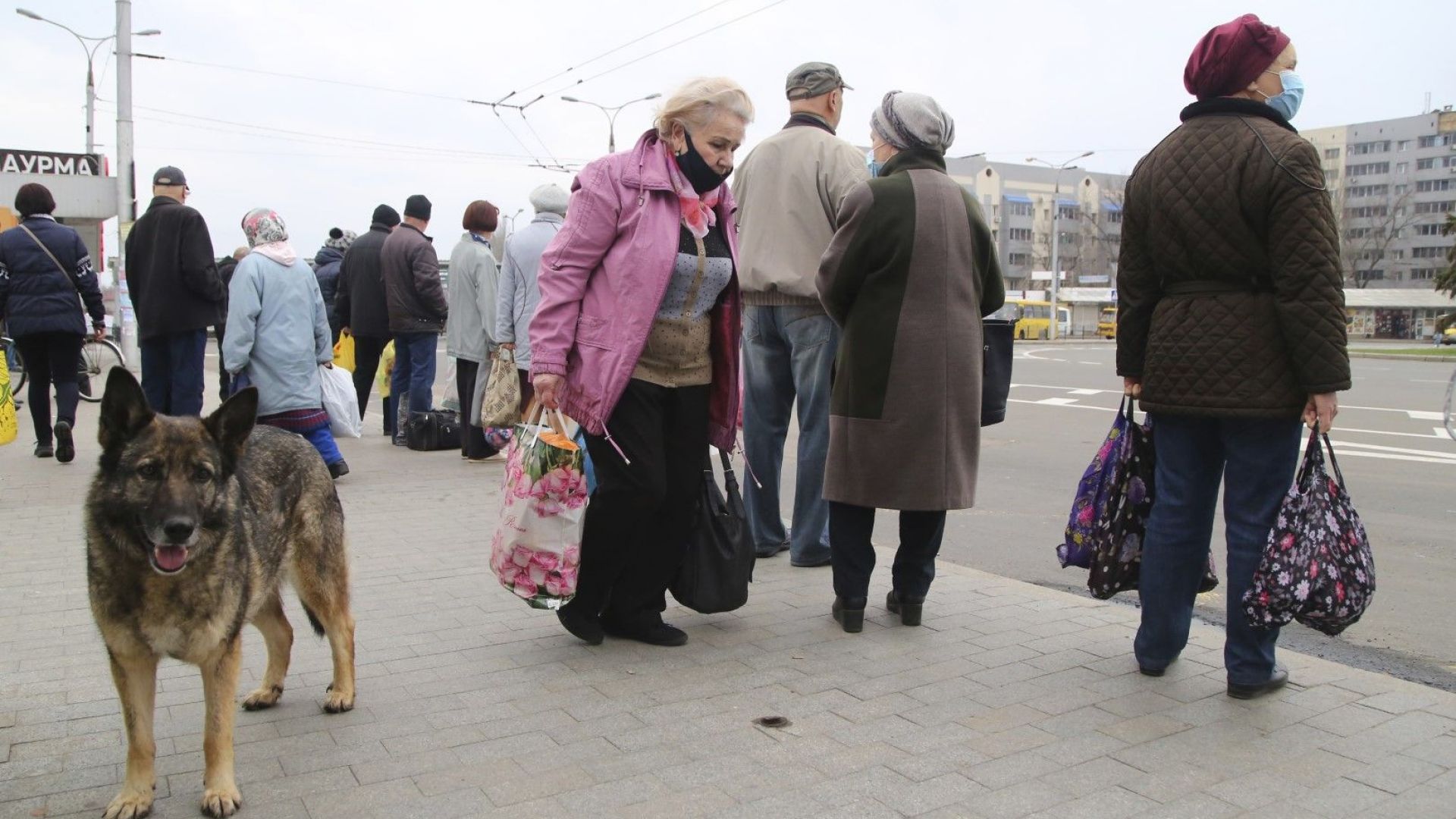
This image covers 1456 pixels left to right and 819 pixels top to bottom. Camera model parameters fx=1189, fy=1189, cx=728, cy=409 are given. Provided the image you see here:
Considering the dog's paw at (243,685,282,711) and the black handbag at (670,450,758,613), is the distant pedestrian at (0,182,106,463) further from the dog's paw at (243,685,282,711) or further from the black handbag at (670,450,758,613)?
the black handbag at (670,450,758,613)

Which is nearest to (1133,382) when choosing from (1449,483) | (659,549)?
(659,549)

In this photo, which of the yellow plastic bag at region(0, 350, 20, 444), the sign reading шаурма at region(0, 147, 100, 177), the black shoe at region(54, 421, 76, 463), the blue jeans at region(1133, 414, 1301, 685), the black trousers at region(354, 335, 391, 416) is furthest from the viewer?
the sign reading шаурма at region(0, 147, 100, 177)

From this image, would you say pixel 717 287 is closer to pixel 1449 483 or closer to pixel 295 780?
pixel 295 780

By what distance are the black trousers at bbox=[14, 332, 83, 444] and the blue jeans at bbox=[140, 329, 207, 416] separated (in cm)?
166

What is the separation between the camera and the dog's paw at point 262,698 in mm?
3891

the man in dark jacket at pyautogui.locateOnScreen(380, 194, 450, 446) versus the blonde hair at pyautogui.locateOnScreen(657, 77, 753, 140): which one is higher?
the blonde hair at pyautogui.locateOnScreen(657, 77, 753, 140)

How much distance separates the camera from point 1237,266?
3.83m

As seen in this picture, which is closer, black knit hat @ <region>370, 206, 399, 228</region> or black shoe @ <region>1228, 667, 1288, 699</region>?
black shoe @ <region>1228, 667, 1288, 699</region>

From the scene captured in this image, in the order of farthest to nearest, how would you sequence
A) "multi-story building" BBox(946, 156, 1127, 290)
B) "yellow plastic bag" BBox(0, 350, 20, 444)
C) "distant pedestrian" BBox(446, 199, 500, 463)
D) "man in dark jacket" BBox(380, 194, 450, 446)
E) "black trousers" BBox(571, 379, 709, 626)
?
"multi-story building" BBox(946, 156, 1127, 290), "man in dark jacket" BBox(380, 194, 450, 446), "distant pedestrian" BBox(446, 199, 500, 463), "yellow plastic bag" BBox(0, 350, 20, 444), "black trousers" BBox(571, 379, 709, 626)

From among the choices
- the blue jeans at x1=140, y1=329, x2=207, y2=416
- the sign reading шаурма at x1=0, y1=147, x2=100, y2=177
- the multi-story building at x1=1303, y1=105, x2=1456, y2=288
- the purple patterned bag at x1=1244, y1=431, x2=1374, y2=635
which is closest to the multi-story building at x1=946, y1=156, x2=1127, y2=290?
the multi-story building at x1=1303, y1=105, x2=1456, y2=288

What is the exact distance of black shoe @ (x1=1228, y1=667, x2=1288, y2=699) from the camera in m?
3.95

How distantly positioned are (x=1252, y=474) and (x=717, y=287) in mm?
1995

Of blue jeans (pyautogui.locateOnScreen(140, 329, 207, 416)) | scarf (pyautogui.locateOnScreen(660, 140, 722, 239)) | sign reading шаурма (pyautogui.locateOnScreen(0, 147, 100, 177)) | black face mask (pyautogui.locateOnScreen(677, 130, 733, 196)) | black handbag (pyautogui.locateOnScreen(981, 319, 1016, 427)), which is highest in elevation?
sign reading шаурма (pyautogui.locateOnScreen(0, 147, 100, 177))

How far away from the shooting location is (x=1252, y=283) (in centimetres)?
384
